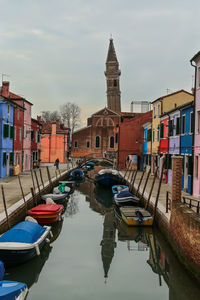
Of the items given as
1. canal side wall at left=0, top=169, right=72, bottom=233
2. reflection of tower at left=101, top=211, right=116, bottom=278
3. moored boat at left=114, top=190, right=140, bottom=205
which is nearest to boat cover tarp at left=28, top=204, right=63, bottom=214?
canal side wall at left=0, top=169, right=72, bottom=233

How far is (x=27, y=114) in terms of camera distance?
33.5 meters

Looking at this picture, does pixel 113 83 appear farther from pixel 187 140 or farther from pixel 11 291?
pixel 11 291

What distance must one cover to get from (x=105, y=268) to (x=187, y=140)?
11.1 m

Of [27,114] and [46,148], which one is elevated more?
[27,114]

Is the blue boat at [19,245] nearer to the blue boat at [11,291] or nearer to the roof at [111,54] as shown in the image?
the blue boat at [11,291]

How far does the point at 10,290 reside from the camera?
22.0ft

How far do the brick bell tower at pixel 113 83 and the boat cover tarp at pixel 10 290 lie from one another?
76.8m

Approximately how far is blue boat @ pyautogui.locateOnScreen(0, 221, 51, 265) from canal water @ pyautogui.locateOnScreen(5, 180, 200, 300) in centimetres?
35

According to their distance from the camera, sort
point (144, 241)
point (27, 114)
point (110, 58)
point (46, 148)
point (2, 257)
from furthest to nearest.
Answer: point (110, 58) < point (46, 148) < point (27, 114) < point (144, 241) < point (2, 257)

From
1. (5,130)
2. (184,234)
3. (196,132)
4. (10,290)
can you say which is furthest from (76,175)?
(10,290)

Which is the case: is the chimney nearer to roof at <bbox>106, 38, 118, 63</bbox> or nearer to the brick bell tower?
Answer: the brick bell tower

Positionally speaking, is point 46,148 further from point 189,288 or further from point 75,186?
point 189,288

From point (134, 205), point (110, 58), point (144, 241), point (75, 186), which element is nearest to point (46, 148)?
point (75, 186)

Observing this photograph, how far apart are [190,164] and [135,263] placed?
348 inches
